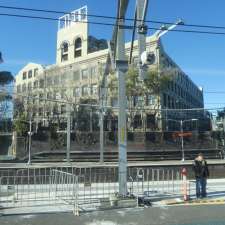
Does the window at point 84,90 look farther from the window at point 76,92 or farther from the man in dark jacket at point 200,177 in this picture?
the man in dark jacket at point 200,177

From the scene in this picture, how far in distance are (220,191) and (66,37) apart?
98.9m

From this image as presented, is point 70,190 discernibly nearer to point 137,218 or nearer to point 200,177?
point 200,177

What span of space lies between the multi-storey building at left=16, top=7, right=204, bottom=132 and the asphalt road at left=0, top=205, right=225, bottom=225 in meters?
47.7

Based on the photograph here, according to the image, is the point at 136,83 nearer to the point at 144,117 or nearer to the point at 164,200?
the point at 144,117

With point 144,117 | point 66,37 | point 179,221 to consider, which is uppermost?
point 66,37

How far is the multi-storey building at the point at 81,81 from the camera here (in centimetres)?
7769

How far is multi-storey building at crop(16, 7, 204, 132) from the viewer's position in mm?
77688

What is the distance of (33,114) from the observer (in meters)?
81.6

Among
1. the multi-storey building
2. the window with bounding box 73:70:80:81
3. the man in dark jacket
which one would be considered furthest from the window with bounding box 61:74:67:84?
the man in dark jacket

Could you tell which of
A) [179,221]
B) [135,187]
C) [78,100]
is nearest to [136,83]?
[78,100]

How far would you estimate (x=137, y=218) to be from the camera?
11914mm

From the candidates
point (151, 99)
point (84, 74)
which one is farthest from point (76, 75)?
point (151, 99)

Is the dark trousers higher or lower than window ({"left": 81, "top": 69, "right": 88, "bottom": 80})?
lower

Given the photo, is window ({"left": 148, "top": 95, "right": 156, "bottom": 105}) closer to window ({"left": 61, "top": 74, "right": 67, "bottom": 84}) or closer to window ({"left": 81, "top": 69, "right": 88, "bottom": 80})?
window ({"left": 61, "top": 74, "right": 67, "bottom": 84})
